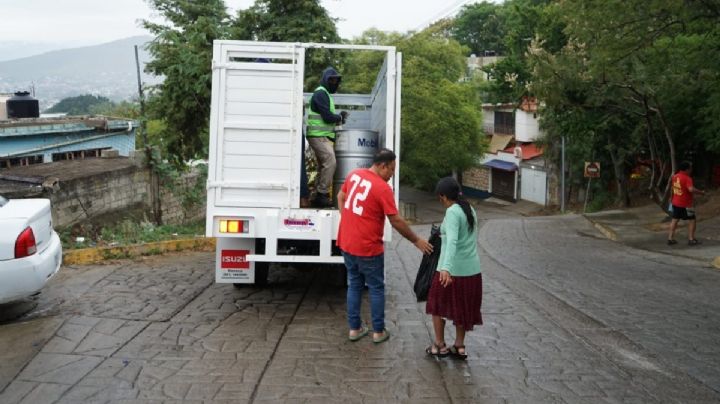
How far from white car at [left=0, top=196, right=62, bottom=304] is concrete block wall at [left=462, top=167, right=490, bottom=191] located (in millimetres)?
39950

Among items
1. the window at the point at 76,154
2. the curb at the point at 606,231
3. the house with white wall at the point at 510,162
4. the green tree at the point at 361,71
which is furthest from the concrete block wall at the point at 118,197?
the house with white wall at the point at 510,162

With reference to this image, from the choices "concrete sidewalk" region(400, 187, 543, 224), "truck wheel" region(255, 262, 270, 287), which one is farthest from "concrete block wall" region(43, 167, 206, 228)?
"concrete sidewalk" region(400, 187, 543, 224)

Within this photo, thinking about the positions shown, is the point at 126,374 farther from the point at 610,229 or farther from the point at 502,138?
the point at 502,138

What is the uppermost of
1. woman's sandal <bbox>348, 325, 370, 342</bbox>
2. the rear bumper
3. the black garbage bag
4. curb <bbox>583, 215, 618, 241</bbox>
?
the black garbage bag

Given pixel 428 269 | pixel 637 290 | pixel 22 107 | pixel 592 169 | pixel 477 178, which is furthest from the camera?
pixel 477 178

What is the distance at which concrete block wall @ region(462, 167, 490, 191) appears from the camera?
149 feet

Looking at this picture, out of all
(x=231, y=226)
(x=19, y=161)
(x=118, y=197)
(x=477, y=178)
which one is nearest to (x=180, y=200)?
(x=118, y=197)

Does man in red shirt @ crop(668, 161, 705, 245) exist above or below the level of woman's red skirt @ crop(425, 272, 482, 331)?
above

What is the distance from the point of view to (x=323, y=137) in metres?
7.73

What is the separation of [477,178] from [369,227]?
41.4 m

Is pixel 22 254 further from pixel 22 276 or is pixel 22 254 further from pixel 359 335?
pixel 359 335

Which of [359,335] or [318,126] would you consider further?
[318,126]

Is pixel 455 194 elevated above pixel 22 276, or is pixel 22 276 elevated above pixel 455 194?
pixel 455 194

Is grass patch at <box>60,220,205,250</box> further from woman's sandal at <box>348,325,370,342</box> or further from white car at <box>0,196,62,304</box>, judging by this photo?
woman's sandal at <box>348,325,370,342</box>
